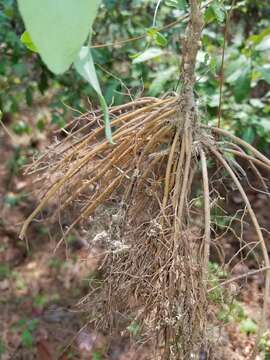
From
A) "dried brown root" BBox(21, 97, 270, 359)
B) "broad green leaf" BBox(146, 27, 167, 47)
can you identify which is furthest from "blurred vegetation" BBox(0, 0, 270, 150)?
"dried brown root" BBox(21, 97, 270, 359)

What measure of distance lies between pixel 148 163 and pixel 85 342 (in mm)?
1244

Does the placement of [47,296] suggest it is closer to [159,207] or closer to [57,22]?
[159,207]

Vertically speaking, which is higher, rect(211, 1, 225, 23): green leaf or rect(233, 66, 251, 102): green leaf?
rect(211, 1, 225, 23): green leaf

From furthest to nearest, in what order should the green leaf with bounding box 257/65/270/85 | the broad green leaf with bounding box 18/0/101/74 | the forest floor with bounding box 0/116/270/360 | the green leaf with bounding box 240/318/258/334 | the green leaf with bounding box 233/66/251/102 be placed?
1. the green leaf with bounding box 240/318/258/334
2. the forest floor with bounding box 0/116/270/360
3. the green leaf with bounding box 233/66/251/102
4. the green leaf with bounding box 257/65/270/85
5. the broad green leaf with bounding box 18/0/101/74

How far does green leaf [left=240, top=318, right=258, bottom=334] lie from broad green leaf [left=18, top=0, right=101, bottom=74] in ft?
6.50

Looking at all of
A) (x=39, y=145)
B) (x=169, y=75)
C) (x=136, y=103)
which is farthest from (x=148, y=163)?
(x=39, y=145)

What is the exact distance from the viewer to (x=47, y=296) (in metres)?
2.41

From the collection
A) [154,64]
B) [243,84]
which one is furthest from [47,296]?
[243,84]

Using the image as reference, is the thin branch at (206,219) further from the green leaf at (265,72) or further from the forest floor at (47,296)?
the forest floor at (47,296)

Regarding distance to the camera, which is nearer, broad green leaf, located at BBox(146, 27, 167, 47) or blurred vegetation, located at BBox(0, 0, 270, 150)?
broad green leaf, located at BBox(146, 27, 167, 47)

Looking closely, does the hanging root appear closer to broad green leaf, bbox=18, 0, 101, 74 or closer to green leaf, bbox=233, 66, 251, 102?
broad green leaf, bbox=18, 0, 101, 74

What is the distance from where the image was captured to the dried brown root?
34.3 inches

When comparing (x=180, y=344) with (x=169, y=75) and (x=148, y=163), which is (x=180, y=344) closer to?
(x=148, y=163)

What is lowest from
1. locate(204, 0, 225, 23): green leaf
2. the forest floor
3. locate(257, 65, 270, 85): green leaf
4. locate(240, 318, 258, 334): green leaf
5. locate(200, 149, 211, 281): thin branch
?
locate(240, 318, 258, 334): green leaf
